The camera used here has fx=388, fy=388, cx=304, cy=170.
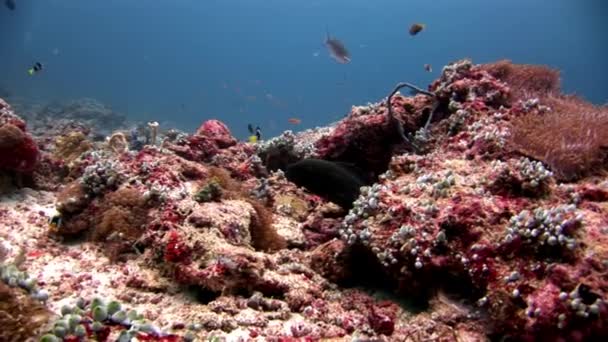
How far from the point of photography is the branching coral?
4293 millimetres

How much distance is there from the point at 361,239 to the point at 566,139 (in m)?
2.71

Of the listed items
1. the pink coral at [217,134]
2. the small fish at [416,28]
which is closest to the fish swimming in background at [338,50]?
the small fish at [416,28]

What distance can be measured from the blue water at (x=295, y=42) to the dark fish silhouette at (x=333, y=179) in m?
117

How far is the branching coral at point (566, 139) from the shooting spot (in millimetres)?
4293

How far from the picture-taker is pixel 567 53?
157 metres


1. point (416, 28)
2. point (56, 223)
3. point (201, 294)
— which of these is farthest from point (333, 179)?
point (416, 28)

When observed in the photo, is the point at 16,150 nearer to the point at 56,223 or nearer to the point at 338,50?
the point at 56,223

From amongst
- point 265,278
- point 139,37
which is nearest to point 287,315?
point 265,278

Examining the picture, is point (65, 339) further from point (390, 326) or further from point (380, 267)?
point (380, 267)

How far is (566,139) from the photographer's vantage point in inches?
177

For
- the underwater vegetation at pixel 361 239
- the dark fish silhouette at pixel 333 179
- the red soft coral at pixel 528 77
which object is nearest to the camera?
the underwater vegetation at pixel 361 239

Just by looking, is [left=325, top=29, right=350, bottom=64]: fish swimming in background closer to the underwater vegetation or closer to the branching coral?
the underwater vegetation

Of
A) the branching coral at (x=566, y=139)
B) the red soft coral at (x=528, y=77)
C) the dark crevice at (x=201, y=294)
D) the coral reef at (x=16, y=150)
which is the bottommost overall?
the dark crevice at (x=201, y=294)

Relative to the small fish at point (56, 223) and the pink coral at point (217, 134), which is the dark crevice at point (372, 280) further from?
the pink coral at point (217, 134)
